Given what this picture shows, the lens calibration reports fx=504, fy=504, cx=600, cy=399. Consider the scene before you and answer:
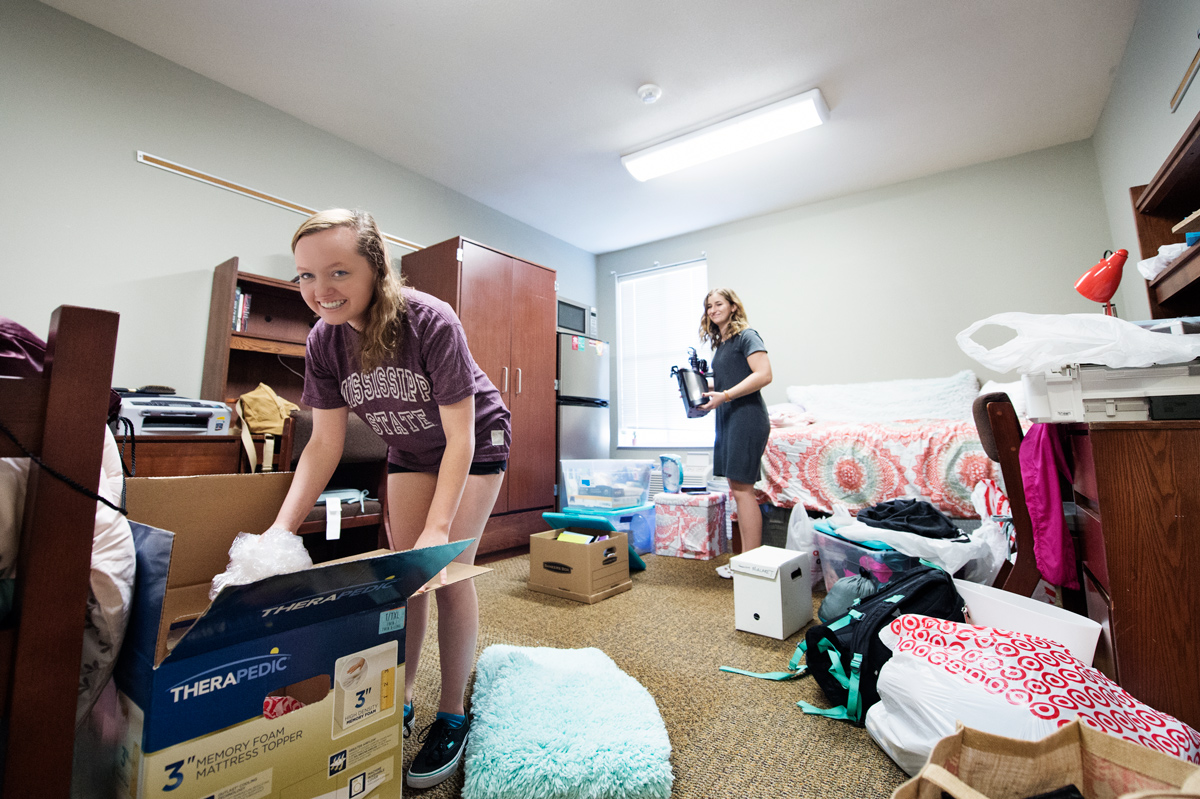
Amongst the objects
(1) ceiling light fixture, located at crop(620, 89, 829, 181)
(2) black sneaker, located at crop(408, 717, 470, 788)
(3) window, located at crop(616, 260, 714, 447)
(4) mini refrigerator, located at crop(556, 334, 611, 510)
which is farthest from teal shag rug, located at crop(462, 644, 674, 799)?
(3) window, located at crop(616, 260, 714, 447)

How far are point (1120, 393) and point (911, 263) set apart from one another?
120 inches

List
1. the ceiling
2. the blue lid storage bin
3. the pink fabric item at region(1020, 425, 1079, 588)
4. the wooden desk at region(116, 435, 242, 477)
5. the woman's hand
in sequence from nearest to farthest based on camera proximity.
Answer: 1. the woman's hand
2. the pink fabric item at region(1020, 425, 1079, 588)
3. the wooden desk at region(116, 435, 242, 477)
4. the ceiling
5. the blue lid storage bin

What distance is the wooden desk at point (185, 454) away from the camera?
1855mm

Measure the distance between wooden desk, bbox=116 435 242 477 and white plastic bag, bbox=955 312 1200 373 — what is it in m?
2.60

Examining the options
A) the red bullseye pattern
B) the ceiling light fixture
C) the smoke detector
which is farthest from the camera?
the ceiling light fixture

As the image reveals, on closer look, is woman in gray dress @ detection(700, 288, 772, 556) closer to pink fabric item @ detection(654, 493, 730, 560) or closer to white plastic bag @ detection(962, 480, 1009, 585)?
pink fabric item @ detection(654, 493, 730, 560)

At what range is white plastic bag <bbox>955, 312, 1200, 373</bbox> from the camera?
0.97 meters

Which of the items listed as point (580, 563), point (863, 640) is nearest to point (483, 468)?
point (863, 640)

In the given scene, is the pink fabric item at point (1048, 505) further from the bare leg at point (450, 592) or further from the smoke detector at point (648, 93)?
the smoke detector at point (648, 93)

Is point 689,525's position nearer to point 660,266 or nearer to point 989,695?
point 989,695

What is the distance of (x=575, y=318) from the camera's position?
13.8 ft

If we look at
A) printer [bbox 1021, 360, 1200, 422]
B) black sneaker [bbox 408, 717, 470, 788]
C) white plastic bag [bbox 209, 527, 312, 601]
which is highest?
printer [bbox 1021, 360, 1200, 422]

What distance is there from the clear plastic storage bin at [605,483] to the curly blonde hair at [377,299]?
229 centimetres

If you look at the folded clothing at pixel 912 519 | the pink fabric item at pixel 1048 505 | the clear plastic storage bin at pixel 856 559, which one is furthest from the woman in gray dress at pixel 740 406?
the pink fabric item at pixel 1048 505
